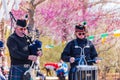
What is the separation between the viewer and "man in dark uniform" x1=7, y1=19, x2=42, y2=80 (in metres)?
6.52

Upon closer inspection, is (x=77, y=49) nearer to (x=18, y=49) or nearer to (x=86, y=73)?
(x=86, y=73)

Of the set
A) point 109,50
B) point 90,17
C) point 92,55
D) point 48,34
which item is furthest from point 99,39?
point 92,55

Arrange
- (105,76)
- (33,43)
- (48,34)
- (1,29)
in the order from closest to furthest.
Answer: (33,43)
(1,29)
(48,34)
(105,76)

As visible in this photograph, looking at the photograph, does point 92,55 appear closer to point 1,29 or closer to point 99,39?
point 1,29

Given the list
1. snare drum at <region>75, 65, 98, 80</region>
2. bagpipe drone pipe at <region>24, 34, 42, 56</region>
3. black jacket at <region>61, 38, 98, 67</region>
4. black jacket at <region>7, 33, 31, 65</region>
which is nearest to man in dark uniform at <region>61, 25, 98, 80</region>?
black jacket at <region>61, 38, 98, 67</region>

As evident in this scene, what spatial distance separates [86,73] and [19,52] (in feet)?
3.77

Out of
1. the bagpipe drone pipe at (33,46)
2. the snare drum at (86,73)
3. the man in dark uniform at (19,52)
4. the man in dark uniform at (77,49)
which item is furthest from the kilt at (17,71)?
the snare drum at (86,73)

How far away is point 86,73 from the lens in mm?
6852

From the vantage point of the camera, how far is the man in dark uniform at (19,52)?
6.52 m

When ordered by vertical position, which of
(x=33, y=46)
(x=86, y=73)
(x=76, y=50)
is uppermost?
(x=33, y=46)

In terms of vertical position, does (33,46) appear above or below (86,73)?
above

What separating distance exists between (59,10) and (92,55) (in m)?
6.82

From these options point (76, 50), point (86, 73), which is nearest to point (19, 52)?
Answer: point (76, 50)

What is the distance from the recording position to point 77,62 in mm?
6984
